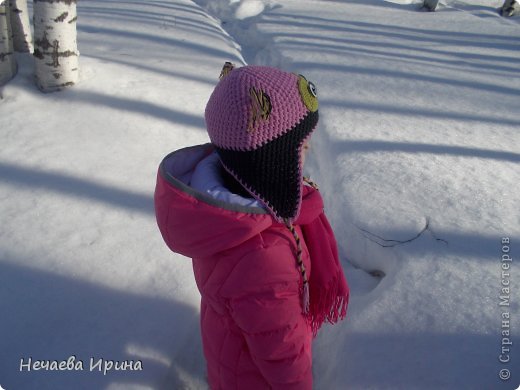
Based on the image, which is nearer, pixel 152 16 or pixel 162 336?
pixel 162 336

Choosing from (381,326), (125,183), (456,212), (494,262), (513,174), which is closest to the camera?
(381,326)

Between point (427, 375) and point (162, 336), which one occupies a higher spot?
point (427, 375)

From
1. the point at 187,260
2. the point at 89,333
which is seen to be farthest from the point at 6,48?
the point at 89,333

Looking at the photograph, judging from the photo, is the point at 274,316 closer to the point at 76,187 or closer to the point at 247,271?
the point at 247,271

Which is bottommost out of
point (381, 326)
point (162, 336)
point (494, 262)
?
point (162, 336)

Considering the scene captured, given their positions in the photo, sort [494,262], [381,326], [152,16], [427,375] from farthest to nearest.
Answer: [152,16] → [494,262] → [381,326] → [427,375]

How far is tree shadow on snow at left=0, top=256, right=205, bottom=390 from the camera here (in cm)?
167

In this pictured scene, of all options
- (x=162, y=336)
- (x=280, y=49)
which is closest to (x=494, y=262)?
(x=162, y=336)

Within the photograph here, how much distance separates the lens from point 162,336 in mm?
1871

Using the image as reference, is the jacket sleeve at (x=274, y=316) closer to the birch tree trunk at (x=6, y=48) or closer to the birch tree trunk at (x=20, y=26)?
the birch tree trunk at (x=6, y=48)

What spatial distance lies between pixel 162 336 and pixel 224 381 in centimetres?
58

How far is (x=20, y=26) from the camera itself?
3.38m

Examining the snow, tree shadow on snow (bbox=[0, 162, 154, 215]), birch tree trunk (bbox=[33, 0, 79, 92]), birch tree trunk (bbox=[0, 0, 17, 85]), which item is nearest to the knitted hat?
the snow

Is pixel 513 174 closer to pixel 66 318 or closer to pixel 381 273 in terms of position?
pixel 381 273
